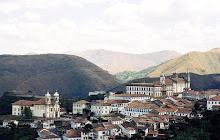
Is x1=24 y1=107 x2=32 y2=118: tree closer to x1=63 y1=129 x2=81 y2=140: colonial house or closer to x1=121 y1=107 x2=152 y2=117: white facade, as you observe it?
x1=63 y1=129 x2=81 y2=140: colonial house

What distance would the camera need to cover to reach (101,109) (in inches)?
3351

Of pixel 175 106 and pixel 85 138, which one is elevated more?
pixel 175 106

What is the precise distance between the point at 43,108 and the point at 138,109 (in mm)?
20397

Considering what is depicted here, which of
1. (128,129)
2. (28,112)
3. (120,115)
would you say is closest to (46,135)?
(28,112)

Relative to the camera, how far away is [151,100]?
91812mm

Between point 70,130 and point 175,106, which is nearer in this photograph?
point 70,130

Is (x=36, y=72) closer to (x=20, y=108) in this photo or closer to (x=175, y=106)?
(x=20, y=108)

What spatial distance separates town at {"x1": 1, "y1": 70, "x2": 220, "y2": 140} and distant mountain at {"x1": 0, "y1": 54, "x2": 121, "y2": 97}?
6118 centimetres

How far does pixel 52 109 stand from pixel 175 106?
26007 mm

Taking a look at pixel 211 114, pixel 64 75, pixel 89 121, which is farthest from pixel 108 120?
pixel 64 75

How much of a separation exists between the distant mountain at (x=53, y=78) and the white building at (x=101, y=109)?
6768cm

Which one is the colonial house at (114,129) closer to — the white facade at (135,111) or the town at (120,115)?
the town at (120,115)

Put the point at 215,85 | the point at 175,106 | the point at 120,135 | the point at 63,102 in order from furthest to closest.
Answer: the point at 215,85
the point at 63,102
the point at 175,106
the point at 120,135

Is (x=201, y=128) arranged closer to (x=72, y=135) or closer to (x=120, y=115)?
(x=120, y=115)
